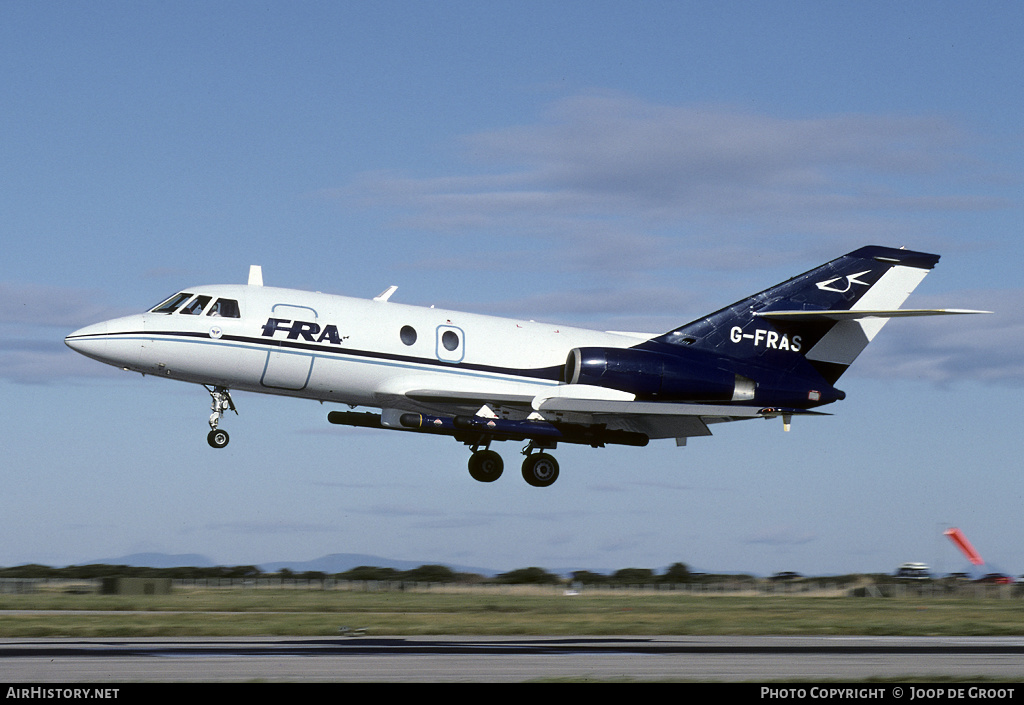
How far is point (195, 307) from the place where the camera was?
27641 mm

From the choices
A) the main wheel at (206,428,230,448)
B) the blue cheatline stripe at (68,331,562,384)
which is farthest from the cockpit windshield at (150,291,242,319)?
the main wheel at (206,428,230,448)

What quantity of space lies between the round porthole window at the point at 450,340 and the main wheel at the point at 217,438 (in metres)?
5.58

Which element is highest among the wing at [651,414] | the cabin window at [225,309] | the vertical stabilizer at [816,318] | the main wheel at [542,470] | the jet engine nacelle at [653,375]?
the vertical stabilizer at [816,318]

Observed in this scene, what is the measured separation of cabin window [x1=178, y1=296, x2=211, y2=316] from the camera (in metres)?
27.6

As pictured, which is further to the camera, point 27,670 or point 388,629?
point 388,629

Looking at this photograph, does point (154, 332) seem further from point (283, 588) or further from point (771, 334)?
point (283, 588)

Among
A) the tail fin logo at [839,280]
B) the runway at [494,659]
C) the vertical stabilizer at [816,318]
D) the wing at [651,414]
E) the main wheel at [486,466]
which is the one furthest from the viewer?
the tail fin logo at [839,280]

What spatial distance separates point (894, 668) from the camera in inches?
739

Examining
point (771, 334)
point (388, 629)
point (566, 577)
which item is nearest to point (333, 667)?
point (388, 629)

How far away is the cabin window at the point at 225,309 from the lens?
27.6m

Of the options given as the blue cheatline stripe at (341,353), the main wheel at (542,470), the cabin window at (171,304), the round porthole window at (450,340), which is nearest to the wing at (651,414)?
the blue cheatline stripe at (341,353)

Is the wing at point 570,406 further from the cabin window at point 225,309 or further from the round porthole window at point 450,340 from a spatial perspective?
the cabin window at point 225,309

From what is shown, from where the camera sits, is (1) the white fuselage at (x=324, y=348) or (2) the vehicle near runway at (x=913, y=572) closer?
(1) the white fuselage at (x=324, y=348)
